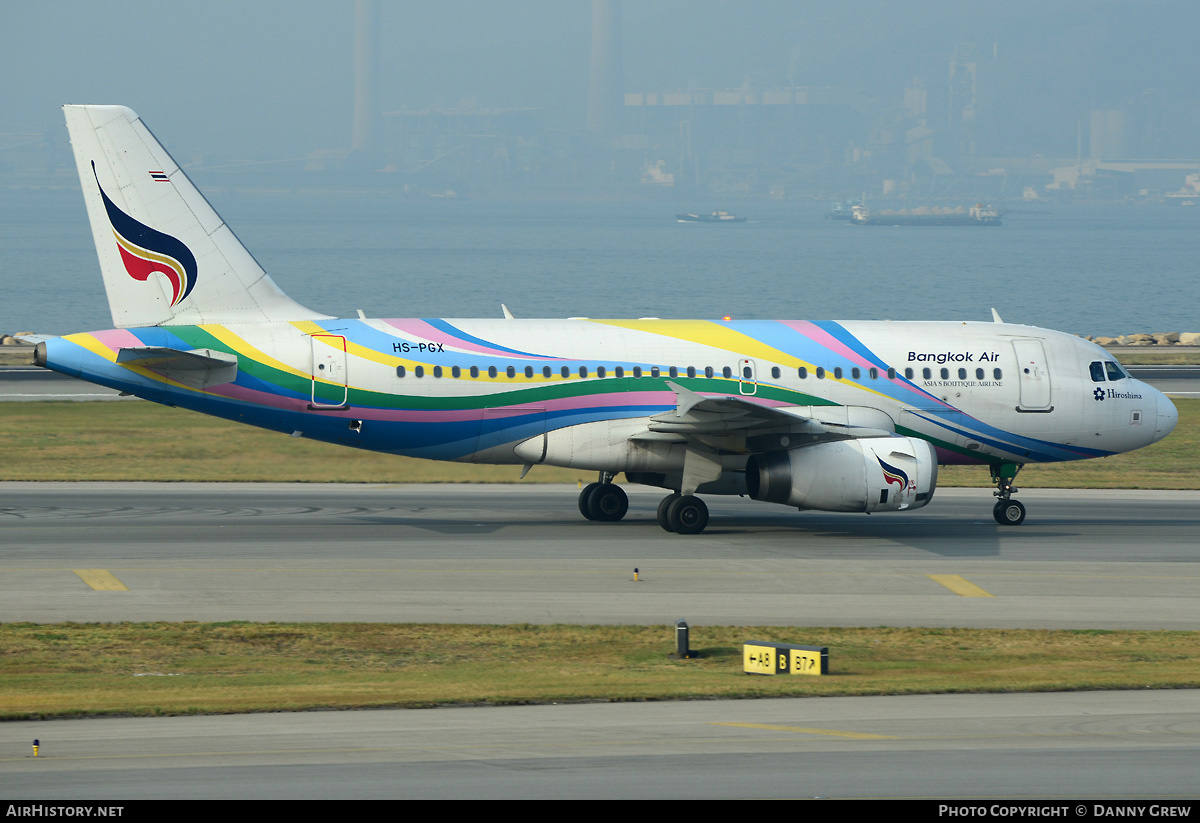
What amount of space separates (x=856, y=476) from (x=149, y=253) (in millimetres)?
16129

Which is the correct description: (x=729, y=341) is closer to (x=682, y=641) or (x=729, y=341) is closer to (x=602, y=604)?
(x=602, y=604)

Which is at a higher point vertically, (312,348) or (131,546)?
(312,348)

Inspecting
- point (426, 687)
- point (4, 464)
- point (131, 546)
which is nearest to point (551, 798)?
point (426, 687)

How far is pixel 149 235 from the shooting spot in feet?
98.8

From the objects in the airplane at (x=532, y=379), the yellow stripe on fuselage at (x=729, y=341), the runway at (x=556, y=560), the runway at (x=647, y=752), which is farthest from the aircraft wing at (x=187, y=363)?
the runway at (x=647, y=752)

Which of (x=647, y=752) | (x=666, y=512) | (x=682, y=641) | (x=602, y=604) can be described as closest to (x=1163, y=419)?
(x=666, y=512)

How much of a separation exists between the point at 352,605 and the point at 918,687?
9.87m

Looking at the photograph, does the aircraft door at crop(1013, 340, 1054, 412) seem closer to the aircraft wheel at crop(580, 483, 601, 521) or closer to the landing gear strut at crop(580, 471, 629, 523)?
the landing gear strut at crop(580, 471, 629, 523)

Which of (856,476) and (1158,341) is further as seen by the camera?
(1158,341)

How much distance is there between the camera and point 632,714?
55.0 ft

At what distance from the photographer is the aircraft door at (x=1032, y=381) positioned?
33.7m

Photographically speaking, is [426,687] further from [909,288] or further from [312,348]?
[909,288]

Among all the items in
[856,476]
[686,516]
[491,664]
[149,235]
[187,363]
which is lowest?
[491,664]

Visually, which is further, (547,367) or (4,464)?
(4,464)
